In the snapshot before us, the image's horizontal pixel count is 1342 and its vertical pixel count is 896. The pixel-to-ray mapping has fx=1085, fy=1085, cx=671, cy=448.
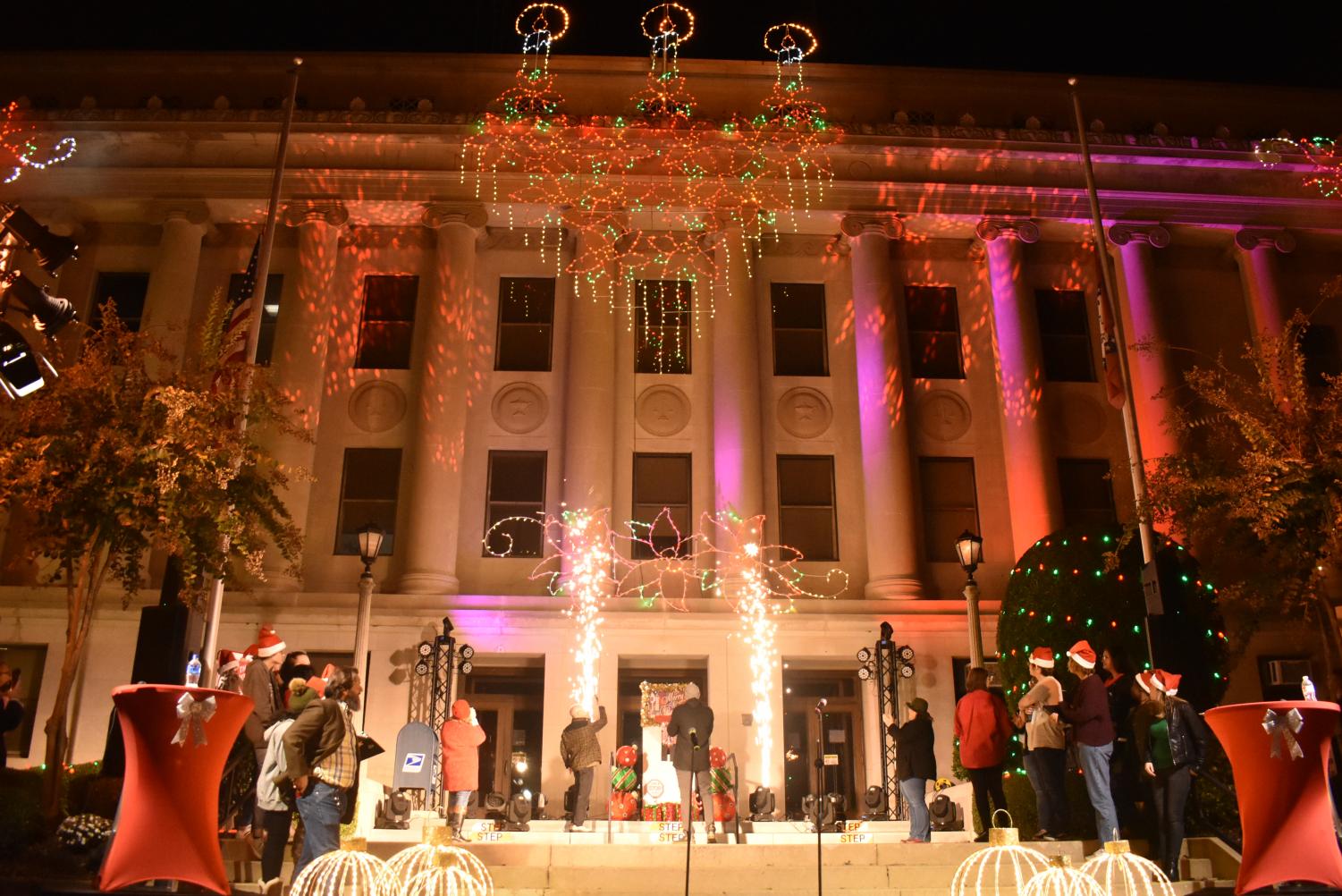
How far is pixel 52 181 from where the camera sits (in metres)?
24.5

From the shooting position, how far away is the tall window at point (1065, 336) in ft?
84.5

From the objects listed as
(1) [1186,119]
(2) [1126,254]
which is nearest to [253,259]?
(2) [1126,254]

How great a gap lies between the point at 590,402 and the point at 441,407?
322cm

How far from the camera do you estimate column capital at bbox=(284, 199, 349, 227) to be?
24.2 m

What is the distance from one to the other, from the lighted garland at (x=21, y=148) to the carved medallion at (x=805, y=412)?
54.0 feet

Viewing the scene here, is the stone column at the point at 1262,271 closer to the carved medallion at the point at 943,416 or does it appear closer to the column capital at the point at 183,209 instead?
the carved medallion at the point at 943,416

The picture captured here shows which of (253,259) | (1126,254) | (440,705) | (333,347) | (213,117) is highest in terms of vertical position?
(213,117)

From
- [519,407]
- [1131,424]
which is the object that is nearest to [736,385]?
[519,407]

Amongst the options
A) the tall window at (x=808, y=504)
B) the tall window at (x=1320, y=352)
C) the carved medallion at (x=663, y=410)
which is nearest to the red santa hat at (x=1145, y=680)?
the tall window at (x=808, y=504)

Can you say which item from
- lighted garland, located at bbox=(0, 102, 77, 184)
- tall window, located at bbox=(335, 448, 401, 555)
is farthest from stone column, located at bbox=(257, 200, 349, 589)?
lighted garland, located at bbox=(0, 102, 77, 184)

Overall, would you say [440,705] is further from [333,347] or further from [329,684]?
[329,684]

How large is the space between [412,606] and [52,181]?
42.4 feet

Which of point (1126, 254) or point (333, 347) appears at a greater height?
point (1126, 254)

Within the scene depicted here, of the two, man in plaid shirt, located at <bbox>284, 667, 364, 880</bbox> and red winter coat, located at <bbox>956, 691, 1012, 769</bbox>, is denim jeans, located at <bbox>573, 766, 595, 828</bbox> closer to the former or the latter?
red winter coat, located at <bbox>956, 691, 1012, 769</bbox>
